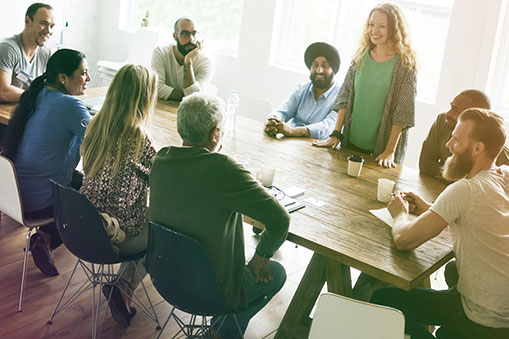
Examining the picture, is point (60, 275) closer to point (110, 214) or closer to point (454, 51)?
point (110, 214)

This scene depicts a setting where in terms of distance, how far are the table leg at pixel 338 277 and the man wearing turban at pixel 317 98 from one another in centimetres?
145

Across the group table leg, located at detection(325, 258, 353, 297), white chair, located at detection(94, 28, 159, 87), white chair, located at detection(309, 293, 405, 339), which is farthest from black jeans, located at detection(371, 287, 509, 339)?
white chair, located at detection(94, 28, 159, 87)

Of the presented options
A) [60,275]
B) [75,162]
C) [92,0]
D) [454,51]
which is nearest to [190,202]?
[75,162]

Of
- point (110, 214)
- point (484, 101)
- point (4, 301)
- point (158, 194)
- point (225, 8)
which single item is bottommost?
point (4, 301)

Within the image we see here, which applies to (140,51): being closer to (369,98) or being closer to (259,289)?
(369,98)

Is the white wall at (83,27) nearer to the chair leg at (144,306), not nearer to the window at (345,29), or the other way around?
the window at (345,29)

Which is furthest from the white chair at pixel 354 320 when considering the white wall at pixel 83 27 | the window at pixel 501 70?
the white wall at pixel 83 27

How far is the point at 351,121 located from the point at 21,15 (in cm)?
424

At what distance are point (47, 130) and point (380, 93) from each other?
1.88m

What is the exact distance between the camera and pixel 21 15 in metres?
6.23

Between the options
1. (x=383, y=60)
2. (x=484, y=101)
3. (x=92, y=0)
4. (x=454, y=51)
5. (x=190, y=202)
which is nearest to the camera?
(x=190, y=202)

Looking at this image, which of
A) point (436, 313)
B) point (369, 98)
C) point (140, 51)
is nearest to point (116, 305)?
point (436, 313)

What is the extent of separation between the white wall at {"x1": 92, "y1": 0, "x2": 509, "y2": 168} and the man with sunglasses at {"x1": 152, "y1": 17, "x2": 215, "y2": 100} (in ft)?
4.64

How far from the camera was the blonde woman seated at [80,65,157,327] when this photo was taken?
2.58 meters
